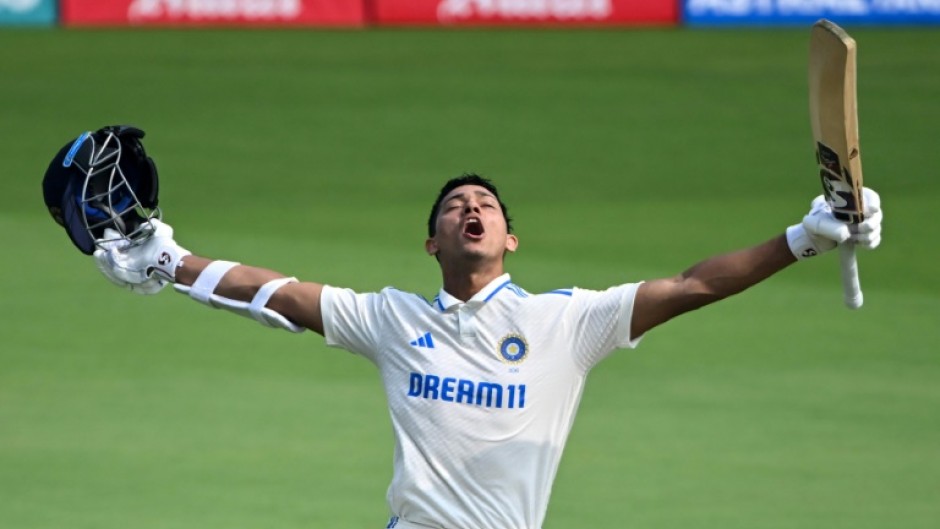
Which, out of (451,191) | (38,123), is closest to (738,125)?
(38,123)

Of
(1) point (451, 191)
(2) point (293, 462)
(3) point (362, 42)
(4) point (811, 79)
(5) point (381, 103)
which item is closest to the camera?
(4) point (811, 79)

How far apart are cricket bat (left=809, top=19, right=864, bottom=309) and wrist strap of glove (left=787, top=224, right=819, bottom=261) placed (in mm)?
100

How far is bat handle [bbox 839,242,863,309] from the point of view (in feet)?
19.3

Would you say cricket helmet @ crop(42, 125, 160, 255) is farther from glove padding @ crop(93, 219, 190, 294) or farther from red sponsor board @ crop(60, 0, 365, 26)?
red sponsor board @ crop(60, 0, 365, 26)

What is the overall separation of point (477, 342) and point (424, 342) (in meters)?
0.19

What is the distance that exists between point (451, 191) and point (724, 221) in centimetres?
1049

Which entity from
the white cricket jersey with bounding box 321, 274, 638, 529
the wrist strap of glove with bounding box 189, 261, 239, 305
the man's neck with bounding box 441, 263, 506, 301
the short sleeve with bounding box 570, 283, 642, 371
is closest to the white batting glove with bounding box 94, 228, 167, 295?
the wrist strap of glove with bounding box 189, 261, 239, 305

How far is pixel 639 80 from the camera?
74.7ft

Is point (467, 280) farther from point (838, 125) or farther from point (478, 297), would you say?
point (838, 125)

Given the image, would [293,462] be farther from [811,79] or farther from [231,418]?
[811,79]

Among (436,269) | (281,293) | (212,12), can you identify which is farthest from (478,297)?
(212,12)

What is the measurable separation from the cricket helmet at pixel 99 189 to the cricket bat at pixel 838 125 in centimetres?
259

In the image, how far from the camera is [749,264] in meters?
6.06

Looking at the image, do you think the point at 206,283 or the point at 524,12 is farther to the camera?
the point at 524,12
